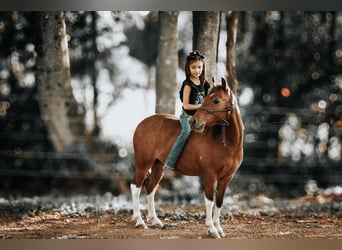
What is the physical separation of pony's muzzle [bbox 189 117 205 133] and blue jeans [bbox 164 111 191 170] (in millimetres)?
276

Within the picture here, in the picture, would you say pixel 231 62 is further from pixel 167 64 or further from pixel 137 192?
pixel 137 192

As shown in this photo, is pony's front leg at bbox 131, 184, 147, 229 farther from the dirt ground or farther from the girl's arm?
the girl's arm

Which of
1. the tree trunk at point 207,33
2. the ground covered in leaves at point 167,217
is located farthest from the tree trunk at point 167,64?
the ground covered in leaves at point 167,217

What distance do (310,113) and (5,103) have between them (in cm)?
271

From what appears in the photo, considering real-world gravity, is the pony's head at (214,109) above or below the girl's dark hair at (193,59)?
below

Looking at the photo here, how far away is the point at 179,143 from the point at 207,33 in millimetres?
1062

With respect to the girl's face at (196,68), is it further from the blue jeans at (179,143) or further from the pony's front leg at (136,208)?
the pony's front leg at (136,208)

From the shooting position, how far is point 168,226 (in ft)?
14.4

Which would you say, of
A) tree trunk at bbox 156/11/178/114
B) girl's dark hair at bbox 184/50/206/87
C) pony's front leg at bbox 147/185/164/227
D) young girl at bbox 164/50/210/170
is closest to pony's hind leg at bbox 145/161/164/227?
pony's front leg at bbox 147/185/164/227

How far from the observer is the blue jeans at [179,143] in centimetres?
420

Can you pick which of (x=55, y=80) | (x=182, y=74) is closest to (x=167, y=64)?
(x=182, y=74)

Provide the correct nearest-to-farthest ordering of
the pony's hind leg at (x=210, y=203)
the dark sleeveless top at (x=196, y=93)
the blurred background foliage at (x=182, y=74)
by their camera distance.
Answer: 1. the pony's hind leg at (x=210, y=203)
2. the dark sleeveless top at (x=196, y=93)
3. the blurred background foliage at (x=182, y=74)

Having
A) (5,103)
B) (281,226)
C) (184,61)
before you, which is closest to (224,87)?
(184,61)

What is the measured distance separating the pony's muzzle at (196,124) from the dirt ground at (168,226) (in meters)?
0.88
